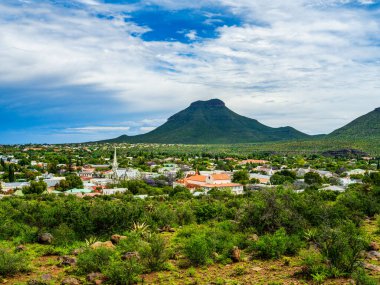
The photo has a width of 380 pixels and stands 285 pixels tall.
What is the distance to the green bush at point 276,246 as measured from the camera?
42.1 ft

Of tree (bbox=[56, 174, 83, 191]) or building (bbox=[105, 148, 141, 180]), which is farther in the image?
building (bbox=[105, 148, 141, 180])

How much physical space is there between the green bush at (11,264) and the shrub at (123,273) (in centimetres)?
273

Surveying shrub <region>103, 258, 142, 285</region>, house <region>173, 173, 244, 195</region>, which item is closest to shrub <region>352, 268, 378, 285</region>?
shrub <region>103, 258, 142, 285</region>

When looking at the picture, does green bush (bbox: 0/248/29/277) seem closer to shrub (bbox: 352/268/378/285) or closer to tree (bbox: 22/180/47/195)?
shrub (bbox: 352/268/378/285)

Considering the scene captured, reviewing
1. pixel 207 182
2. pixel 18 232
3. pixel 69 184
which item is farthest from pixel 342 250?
pixel 69 184

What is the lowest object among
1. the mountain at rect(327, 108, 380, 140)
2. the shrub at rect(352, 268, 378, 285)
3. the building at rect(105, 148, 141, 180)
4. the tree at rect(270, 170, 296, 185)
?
the tree at rect(270, 170, 296, 185)

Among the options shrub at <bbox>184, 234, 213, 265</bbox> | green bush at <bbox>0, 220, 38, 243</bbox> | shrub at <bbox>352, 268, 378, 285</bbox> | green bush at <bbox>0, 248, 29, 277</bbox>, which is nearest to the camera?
shrub at <bbox>352, 268, 378, 285</bbox>

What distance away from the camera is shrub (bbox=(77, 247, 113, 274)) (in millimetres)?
11250

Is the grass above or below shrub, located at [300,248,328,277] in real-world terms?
below

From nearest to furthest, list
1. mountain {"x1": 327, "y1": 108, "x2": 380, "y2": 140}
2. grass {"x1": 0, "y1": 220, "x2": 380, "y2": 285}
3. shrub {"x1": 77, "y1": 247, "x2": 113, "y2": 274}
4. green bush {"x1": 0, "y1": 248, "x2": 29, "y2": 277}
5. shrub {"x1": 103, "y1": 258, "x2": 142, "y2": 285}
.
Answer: shrub {"x1": 103, "y1": 258, "x2": 142, "y2": 285} < grass {"x1": 0, "y1": 220, "x2": 380, "y2": 285} < green bush {"x1": 0, "y1": 248, "x2": 29, "y2": 277} < shrub {"x1": 77, "y1": 247, "x2": 113, "y2": 274} < mountain {"x1": 327, "y1": 108, "x2": 380, "y2": 140}

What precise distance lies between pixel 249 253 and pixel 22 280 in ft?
23.8

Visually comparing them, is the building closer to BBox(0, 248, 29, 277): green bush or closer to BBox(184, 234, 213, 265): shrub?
BBox(184, 234, 213, 265): shrub

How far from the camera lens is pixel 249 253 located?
1362 centimetres

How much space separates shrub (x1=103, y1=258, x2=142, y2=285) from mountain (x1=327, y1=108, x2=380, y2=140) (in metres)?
134
